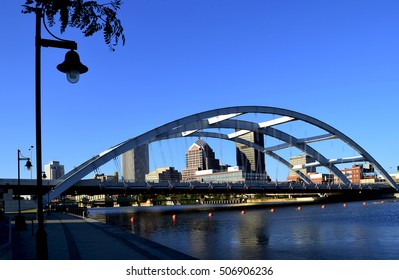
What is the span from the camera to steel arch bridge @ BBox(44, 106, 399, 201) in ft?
286

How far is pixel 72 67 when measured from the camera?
33.1ft

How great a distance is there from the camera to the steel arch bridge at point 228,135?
286 ft

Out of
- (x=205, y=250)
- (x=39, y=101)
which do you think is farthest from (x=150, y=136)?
(x=39, y=101)

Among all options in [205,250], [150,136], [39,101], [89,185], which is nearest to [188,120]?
[150,136]

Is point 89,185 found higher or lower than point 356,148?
lower

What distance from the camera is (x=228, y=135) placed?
4729 inches

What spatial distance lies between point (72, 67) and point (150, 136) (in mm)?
81938

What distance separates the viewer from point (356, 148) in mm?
136750

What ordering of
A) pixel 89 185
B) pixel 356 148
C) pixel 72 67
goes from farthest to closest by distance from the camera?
1. pixel 356 148
2. pixel 89 185
3. pixel 72 67

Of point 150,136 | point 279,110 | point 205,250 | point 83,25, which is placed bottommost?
point 205,250
